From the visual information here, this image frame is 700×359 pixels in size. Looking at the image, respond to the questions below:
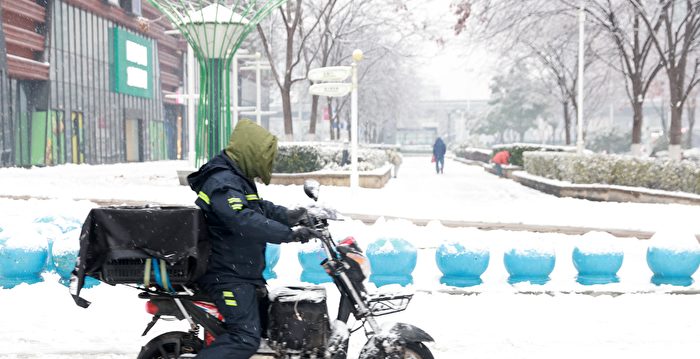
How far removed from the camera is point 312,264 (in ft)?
25.7

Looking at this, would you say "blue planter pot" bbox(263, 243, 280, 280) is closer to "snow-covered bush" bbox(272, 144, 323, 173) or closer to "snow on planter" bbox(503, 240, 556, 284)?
"snow on planter" bbox(503, 240, 556, 284)

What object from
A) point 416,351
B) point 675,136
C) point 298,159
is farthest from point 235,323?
point 675,136

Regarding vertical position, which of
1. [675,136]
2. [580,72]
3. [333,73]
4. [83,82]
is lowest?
[675,136]

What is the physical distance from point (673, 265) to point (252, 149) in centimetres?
565

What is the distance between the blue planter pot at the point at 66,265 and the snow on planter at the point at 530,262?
432cm

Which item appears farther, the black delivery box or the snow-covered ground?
the snow-covered ground

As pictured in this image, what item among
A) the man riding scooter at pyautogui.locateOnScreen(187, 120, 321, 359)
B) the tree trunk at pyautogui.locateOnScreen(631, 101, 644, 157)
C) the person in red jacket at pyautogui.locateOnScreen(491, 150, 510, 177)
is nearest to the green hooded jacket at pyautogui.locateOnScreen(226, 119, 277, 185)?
the man riding scooter at pyautogui.locateOnScreen(187, 120, 321, 359)

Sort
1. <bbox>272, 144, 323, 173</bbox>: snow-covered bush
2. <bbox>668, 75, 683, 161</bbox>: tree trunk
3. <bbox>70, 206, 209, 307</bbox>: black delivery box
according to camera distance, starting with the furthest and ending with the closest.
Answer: <bbox>272, 144, 323, 173</bbox>: snow-covered bush, <bbox>668, 75, 683, 161</bbox>: tree trunk, <bbox>70, 206, 209, 307</bbox>: black delivery box

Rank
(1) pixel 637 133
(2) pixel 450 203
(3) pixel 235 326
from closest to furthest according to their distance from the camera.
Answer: (3) pixel 235 326 < (2) pixel 450 203 < (1) pixel 637 133

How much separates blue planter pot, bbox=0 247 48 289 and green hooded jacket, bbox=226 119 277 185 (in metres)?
4.49

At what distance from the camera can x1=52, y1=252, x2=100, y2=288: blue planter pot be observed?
7.40m

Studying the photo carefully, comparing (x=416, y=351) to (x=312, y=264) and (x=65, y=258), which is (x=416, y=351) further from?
(x=65, y=258)

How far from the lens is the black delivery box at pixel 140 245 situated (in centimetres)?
367

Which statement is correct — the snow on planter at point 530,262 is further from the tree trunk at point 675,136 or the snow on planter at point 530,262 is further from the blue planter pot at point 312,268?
the tree trunk at point 675,136
